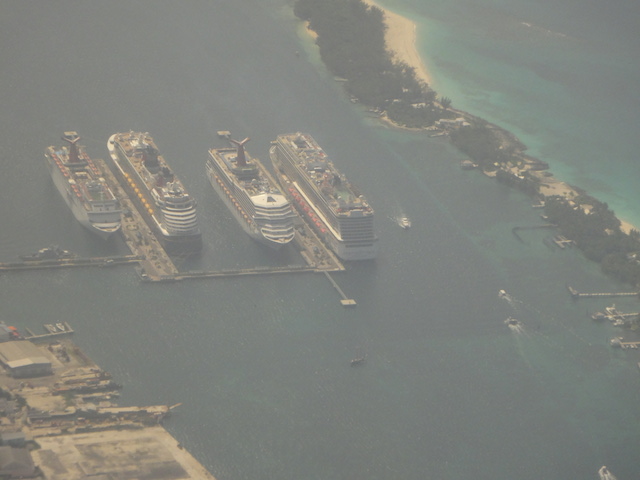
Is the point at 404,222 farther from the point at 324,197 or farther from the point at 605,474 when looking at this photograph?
the point at 605,474

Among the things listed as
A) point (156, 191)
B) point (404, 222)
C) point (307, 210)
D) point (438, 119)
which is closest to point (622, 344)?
point (404, 222)

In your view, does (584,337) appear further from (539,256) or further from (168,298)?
(168,298)

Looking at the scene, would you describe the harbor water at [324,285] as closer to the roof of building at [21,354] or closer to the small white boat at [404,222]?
the small white boat at [404,222]

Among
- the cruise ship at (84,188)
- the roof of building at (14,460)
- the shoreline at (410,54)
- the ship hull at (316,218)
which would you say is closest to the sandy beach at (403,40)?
the shoreline at (410,54)

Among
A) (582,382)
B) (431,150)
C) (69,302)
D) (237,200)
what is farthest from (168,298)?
(431,150)

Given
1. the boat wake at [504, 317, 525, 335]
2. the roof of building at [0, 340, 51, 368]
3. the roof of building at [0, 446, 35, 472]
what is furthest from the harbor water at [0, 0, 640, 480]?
the roof of building at [0, 446, 35, 472]

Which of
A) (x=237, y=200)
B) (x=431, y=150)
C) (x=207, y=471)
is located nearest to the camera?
(x=207, y=471)
